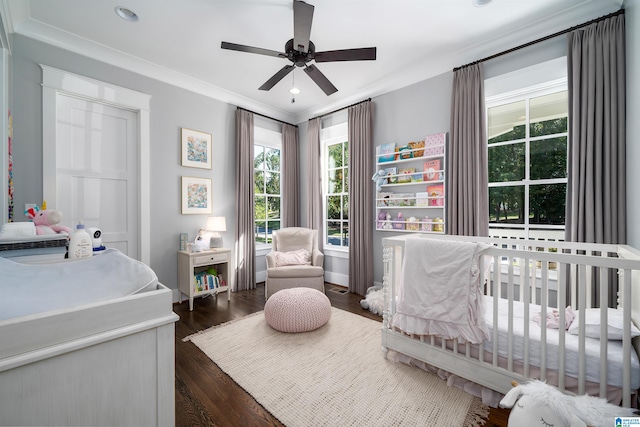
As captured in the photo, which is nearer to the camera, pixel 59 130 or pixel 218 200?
pixel 59 130

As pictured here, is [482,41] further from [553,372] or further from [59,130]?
[59,130]

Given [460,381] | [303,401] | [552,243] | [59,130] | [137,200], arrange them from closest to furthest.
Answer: [303,401] < [460,381] < [552,243] < [59,130] < [137,200]

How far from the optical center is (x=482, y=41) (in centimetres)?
263

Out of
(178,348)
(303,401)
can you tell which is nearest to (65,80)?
(178,348)

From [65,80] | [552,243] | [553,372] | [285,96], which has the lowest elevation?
[553,372]

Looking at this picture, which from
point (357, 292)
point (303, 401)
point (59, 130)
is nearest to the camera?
point (303, 401)

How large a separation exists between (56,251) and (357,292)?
311 centimetres

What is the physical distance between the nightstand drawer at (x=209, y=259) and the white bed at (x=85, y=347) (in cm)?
221

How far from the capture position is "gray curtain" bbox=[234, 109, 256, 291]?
3.79 metres

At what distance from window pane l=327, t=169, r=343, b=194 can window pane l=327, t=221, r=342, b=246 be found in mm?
528

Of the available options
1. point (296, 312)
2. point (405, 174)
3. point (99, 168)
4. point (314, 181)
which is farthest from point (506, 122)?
point (99, 168)

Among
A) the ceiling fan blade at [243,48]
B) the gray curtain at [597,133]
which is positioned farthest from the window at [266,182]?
the gray curtain at [597,133]

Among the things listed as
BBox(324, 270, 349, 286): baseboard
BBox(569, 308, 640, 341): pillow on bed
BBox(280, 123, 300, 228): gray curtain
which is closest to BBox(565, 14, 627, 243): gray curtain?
BBox(569, 308, 640, 341): pillow on bed

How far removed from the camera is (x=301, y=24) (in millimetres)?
1794
